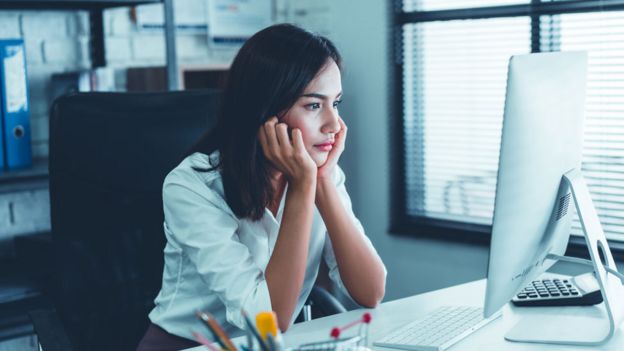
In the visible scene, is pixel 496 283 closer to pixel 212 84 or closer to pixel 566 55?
pixel 566 55

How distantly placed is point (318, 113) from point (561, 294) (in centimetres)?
55

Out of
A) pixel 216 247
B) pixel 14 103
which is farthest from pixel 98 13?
pixel 216 247

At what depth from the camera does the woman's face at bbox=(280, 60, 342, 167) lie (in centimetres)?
146

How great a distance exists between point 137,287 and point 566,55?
890 millimetres

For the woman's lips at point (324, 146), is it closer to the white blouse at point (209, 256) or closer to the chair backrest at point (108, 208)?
the white blouse at point (209, 256)

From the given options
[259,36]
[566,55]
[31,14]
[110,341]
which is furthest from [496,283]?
[31,14]

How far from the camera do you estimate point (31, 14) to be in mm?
2438

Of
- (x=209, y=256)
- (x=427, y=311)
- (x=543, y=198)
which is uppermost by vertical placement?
(x=543, y=198)

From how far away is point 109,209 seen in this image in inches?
60.7

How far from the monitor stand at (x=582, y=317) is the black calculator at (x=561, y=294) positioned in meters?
0.02

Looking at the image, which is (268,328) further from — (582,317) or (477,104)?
(477,104)

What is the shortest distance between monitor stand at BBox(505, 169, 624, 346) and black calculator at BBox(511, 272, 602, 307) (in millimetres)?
17

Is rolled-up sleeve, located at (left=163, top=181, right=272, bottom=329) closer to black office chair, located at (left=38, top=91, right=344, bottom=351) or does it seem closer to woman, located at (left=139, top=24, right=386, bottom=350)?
woman, located at (left=139, top=24, right=386, bottom=350)

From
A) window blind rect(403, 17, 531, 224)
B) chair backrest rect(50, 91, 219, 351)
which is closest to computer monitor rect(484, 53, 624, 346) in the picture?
chair backrest rect(50, 91, 219, 351)
